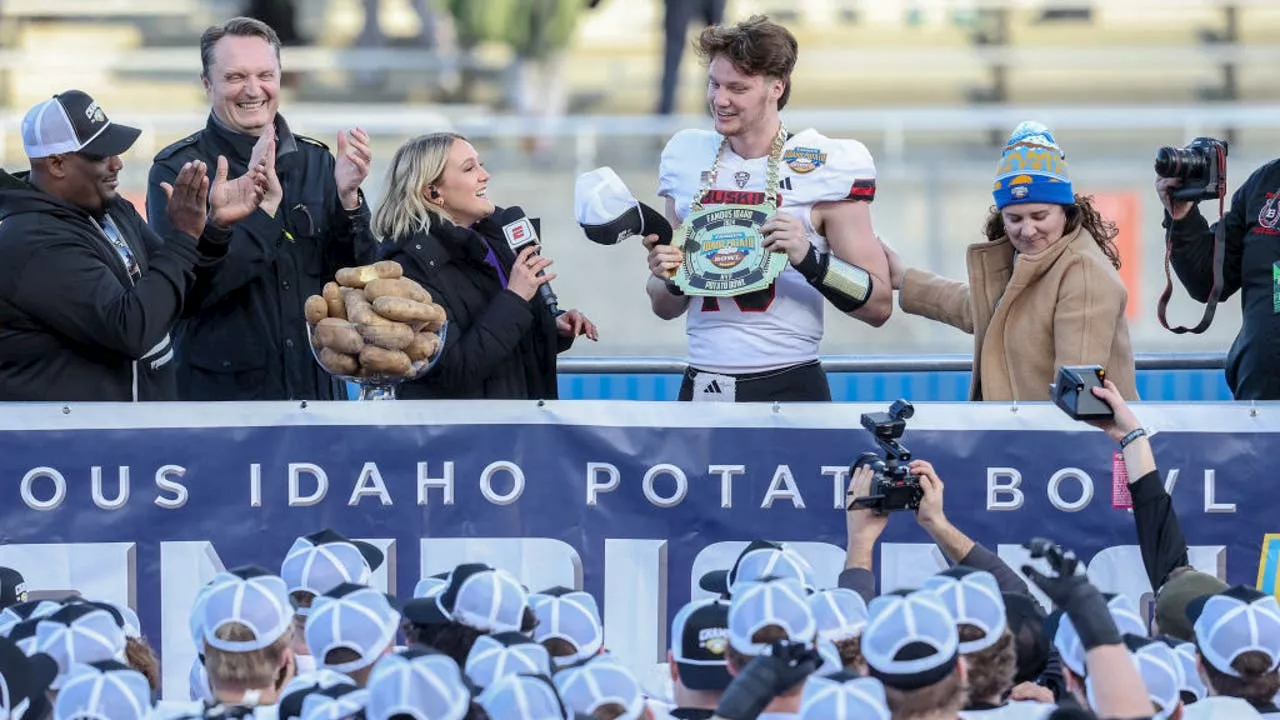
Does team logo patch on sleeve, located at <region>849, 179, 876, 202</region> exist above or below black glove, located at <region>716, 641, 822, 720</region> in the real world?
above

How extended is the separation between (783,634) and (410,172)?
275 cm

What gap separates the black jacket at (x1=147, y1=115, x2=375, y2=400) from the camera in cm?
673

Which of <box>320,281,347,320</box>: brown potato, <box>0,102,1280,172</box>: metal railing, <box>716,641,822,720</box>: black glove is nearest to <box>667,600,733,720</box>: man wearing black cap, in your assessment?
<box>716,641,822,720</box>: black glove

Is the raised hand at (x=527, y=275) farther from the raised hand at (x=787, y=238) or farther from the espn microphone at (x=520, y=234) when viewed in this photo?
the raised hand at (x=787, y=238)

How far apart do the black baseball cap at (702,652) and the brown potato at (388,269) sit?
1.88m

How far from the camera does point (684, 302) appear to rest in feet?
22.4

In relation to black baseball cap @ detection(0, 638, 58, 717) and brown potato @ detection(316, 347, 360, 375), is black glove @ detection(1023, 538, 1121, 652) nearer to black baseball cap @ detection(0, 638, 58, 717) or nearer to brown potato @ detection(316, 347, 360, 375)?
black baseball cap @ detection(0, 638, 58, 717)

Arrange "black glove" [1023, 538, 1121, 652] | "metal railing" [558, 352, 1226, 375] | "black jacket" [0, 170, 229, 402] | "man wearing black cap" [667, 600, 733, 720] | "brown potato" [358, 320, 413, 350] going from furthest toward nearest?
"metal railing" [558, 352, 1226, 375] < "black jacket" [0, 170, 229, 402] < "brown potato" [358, 320, 413, 350] < "man wearing black cap" [667, 600, 733, 720] < "black glove" [1023, 538, 1121, 652]

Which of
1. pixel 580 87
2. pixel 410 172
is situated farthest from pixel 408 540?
pixel 580 87

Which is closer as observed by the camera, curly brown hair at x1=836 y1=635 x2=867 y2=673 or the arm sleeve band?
curly brown hair at x1=836 y1=635 x2=867 y2=673

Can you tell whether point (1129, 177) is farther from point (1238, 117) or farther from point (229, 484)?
point (229, 484)

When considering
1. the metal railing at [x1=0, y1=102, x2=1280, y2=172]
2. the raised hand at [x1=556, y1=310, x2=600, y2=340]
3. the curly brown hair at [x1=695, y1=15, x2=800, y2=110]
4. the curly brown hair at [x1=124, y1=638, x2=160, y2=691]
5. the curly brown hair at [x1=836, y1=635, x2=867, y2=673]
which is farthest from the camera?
the metal railing at [x1=0, y1=102, x2=1280, y2=172]

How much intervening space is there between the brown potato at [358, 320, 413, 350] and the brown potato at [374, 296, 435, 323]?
0.02 meters

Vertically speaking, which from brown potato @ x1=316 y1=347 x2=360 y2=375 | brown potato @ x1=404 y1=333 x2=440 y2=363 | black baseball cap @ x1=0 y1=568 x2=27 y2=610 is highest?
brown potato @ x1=404 y1=333 x2=440 y2=363
